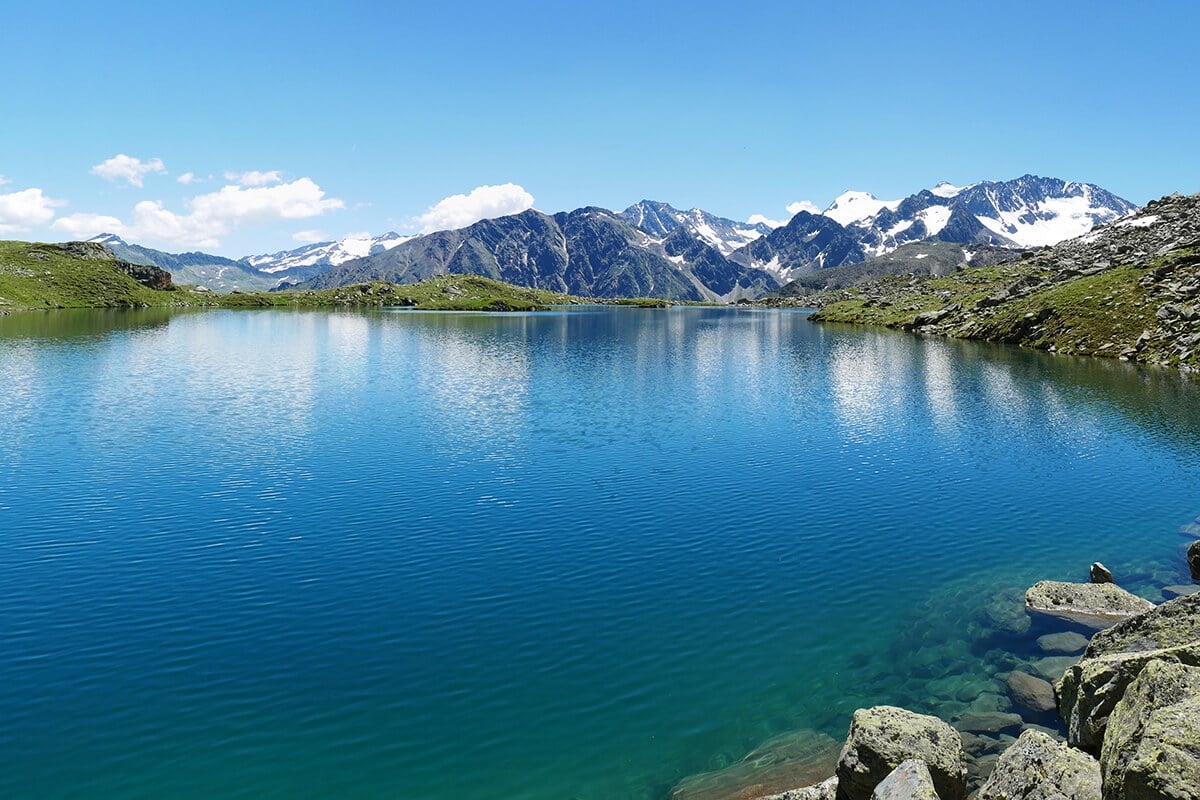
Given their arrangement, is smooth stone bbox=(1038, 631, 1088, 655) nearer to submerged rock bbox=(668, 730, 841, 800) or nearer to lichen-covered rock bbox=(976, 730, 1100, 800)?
lichen-covered rock bbox=(976, 730, 1100, 800)

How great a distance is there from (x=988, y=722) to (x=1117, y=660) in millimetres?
5639

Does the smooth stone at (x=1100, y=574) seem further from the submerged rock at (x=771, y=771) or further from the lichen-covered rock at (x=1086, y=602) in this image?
the submerged rock at (x=771, y=771)

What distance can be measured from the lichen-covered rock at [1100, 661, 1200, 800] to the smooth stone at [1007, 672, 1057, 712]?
7.93 meters

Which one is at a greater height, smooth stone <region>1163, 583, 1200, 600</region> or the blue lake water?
the blue lake water

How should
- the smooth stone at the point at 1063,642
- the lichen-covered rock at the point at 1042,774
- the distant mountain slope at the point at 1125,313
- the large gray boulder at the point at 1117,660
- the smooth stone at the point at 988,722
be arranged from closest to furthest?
the lichen-covered rock at the point at 1042,774 < the large gray boulder at the point at 1117,660 < the smooth stone at the point at 988,722 < the smooth stone at the point at 1063,642 < the distant mountain slope at the point at 1125,313

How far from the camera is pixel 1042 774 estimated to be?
1775 cm

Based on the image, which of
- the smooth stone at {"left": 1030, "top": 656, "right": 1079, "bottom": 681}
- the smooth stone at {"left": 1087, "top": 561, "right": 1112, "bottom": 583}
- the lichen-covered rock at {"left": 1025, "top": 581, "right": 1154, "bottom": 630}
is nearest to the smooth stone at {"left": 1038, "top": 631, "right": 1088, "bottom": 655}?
the smooth stone at {"left": 1030, "top": 656, "right": 1079, "bottom": 681}

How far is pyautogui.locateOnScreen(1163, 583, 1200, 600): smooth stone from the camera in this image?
3522cm

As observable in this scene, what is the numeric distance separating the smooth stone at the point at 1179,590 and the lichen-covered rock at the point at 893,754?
24.0 meters

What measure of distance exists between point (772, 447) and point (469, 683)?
4714cm

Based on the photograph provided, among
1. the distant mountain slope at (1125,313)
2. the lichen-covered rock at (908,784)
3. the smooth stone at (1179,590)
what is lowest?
the smooth stone at (1179,590)

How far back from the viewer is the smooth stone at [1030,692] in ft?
84.0

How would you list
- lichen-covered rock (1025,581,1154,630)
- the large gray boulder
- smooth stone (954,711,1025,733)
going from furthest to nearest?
lichen-covered rock (1025,581,1154,630) → smooth stone (954,711,1025,733) → the large gray boulder

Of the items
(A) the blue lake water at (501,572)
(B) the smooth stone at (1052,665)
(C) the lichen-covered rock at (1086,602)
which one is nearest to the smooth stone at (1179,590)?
(A) the blue lake water at (501,572)
